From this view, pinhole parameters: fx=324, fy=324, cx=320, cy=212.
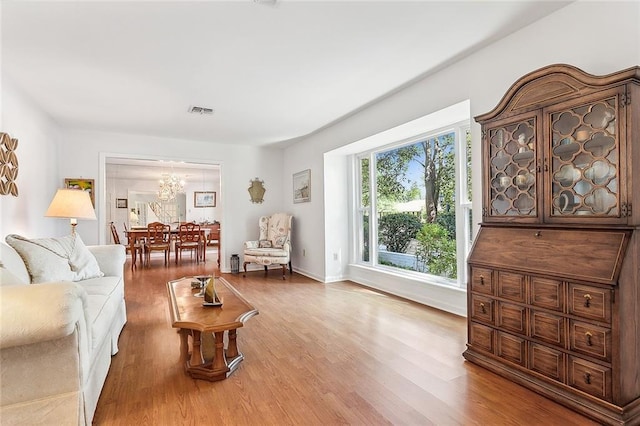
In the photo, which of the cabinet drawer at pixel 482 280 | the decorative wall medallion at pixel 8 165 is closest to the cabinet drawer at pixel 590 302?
the cabinet drawer at pixel 482 280

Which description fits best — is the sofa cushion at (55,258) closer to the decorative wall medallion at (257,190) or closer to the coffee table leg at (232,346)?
the coffee table leg at (232,346)

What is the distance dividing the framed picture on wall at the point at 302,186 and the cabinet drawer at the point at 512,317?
12.9 ft

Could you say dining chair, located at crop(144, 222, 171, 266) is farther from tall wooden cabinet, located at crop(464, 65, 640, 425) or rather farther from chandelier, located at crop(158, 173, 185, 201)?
tall wooden cabinet, located at crop(464, 65, 640, 425)

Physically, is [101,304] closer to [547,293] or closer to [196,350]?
[196,350]

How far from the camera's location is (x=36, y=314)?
1.29m

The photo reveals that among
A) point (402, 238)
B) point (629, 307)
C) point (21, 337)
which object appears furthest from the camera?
point (402, 238)

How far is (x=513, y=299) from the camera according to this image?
209 cm

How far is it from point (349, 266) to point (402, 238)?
1.22 metres

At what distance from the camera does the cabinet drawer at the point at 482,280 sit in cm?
224

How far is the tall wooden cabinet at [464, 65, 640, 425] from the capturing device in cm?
165

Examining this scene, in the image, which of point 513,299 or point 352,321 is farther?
point 352,321

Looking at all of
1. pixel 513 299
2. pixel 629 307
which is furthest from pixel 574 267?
pixel 513 299

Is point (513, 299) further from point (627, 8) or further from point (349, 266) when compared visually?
point (349, 266)

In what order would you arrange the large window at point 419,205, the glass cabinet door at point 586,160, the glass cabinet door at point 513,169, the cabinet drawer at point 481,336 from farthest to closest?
1. the large window at point 419,205
2. the cabinet drawer at point 481,336
3. the glass cabinet door at point 513,169
4. the glass cabinet door at point 586,160
